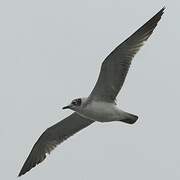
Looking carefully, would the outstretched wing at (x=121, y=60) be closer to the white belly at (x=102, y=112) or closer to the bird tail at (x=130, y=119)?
the white belly at (x=102, y=112)

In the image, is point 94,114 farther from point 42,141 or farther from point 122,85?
point 42,141

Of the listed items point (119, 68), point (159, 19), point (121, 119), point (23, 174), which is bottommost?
point (23, 174)

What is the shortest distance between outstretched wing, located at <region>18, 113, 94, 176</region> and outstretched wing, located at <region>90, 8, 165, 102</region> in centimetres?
197

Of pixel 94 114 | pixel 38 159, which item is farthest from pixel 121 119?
pixel 38 159

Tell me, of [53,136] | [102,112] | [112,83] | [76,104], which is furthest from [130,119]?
[53,136]

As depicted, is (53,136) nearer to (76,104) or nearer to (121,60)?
(76,104)

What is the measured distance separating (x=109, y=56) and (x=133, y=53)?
0.70m

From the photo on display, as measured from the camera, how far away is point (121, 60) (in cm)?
1614

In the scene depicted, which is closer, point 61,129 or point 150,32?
point 150,32

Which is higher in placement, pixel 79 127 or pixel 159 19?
pixel 159 19

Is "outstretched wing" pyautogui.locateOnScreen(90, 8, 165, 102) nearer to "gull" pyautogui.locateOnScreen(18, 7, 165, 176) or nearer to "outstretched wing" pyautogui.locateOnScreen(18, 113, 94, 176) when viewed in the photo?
"gull" pyautogui.locateOnScreen(18, 7, 165, 176)

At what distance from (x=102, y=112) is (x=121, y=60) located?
52.0 inches

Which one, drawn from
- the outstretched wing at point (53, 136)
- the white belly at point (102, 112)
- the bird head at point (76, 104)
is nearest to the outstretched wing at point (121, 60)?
the white belly at point (102, 112)

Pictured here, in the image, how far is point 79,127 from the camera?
18.4m
